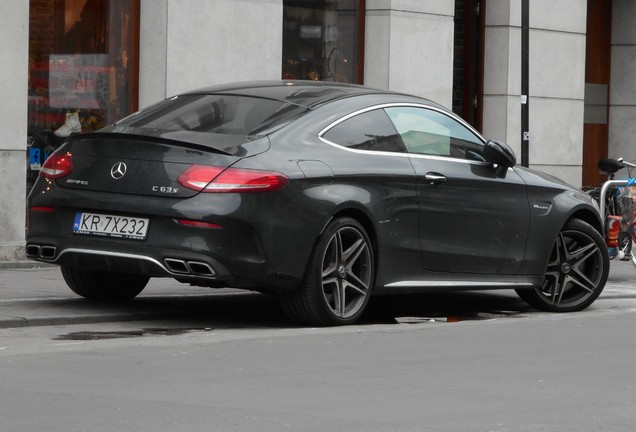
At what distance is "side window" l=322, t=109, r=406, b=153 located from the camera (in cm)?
1025

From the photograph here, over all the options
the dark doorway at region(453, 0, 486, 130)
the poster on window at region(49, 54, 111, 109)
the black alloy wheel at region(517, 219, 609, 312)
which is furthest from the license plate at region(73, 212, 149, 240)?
the dark doorway at region(453, 0, 486, 130)

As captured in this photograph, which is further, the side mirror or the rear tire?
the side mirror

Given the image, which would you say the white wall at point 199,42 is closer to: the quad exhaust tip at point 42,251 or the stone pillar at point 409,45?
the stone pillar at point 409,45

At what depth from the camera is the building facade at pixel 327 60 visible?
51.5 ft

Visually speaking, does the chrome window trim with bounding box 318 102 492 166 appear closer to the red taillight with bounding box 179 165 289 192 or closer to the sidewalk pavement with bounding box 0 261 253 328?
the red taillight with bounding box 179 165 289 192

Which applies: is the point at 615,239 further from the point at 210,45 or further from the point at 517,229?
the point at 210,45

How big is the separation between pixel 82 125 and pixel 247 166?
7039mm

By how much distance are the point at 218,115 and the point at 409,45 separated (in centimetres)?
908

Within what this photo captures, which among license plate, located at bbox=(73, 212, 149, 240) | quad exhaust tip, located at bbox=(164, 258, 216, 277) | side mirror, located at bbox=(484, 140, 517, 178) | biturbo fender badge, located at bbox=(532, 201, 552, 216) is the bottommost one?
quad exhaust tip, located at bbox=(164, 258, 216, 277)

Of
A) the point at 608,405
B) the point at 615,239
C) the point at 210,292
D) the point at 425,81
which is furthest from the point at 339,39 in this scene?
the point at 608,405

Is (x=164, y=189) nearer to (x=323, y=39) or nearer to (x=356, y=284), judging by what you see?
(x=356, y=284)

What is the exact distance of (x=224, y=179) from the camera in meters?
9.44

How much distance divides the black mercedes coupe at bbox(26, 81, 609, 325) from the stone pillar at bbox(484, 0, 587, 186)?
9261 mm

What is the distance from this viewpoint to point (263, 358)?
839 centimetres
